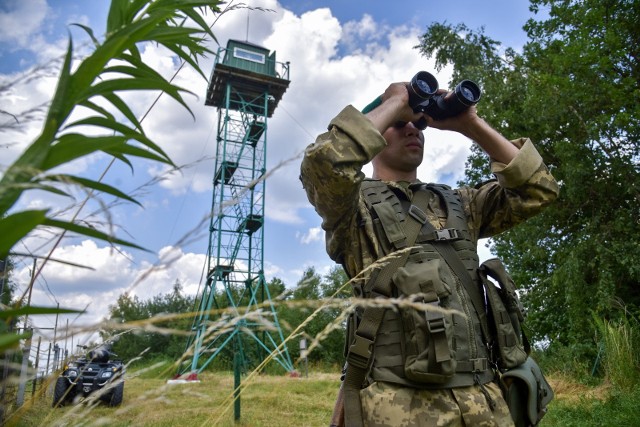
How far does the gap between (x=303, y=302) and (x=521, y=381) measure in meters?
1.49

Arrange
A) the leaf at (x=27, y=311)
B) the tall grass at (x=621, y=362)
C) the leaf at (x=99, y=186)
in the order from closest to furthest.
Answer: the leaf at (x=27, y=311) < the leaf at (x=99, y=186) < the tall grass at (x=621, y=362)

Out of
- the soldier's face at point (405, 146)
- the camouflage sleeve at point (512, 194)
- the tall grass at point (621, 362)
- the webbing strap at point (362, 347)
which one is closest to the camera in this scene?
the webbing strap at point (362, 347)

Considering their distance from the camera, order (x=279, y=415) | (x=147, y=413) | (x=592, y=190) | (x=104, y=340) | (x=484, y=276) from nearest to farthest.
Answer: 1. (x=147, y=413)
2. (x=104, y=340)
3. (x=484, y=276)
4. (x=279, y=415)
5. (x=592, y=190)

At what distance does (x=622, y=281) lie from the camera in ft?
36.8

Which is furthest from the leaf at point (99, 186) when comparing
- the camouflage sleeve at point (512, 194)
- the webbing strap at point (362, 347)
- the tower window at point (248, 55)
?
the tower window at point (248, 55)

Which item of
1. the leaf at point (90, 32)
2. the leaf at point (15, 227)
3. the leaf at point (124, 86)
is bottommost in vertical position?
the leaf at point (15, 227)

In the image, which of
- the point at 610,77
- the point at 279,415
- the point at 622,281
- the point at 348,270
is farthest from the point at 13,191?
the point at 622,281

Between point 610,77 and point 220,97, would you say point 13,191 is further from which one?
point 220,97

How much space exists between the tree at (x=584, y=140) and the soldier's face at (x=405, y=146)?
8631 millimetres

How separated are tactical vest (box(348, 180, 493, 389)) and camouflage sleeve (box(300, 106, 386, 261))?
0.20 m

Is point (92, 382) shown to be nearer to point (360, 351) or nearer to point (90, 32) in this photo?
point (360, 351)

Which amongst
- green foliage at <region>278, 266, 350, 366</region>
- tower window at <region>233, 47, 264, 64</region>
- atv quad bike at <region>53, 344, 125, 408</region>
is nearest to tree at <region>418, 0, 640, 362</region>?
green foliage at <region>278, 266, 350, 366</region>

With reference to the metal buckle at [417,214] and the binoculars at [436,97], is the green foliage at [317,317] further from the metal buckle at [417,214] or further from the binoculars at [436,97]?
the binoculars at [436,97]

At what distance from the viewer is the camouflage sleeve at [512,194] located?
215 centimetres
